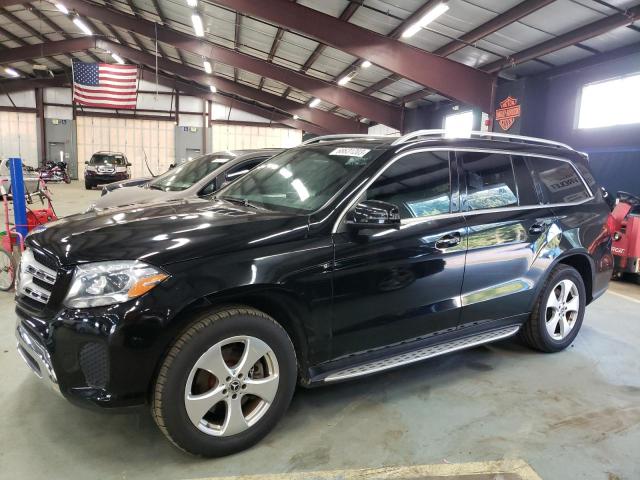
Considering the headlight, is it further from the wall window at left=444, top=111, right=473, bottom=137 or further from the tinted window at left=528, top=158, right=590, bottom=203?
the wall window at left=444, top=111, right=473, bottom=137

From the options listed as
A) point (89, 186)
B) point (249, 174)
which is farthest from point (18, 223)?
point (89, 186)

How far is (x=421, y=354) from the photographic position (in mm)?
2738

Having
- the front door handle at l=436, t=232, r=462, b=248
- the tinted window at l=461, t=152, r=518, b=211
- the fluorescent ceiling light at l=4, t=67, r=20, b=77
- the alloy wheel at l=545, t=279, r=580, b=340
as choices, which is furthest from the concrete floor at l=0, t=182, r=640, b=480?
the fluorescent ceiling light at l=4, t=67, r=20, b=77

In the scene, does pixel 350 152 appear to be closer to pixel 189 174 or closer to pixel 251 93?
pixel 189 174

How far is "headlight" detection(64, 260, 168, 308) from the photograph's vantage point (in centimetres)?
193

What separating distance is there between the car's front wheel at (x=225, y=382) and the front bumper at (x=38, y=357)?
0.46 m

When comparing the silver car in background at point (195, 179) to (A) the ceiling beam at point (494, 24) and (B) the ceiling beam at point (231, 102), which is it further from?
(B) the ceiling beam at point (231, 102)

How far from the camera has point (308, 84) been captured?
16.5 metres

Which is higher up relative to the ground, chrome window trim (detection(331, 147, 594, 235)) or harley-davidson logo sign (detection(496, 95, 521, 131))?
harley-davidson logo sign (detection(496, 95, 521, 131))

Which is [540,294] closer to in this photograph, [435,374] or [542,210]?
[542,210]

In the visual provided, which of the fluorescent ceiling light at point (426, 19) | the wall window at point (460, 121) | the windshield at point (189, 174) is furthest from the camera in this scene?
the wall window at point (460, 121)

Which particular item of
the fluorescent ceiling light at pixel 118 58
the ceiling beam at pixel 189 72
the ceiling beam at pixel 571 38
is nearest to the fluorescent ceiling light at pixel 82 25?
the ceiling beam at pixel 189 72

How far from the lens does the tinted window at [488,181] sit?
2.94 m

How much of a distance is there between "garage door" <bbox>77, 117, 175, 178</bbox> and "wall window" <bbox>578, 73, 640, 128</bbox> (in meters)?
22.6
